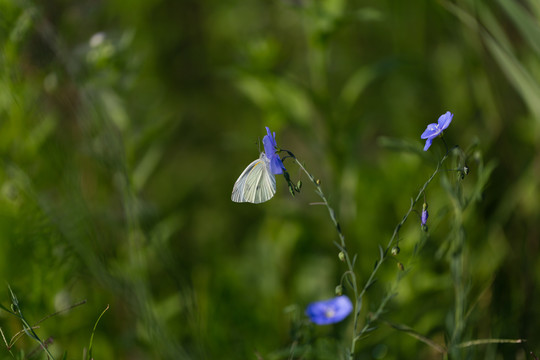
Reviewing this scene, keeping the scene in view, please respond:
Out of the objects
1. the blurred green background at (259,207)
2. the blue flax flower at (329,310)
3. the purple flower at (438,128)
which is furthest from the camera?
the blurred green background at (259,207)

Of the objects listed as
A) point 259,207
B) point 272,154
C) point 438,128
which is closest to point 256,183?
point 272,154

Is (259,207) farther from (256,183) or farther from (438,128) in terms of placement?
(438,128)

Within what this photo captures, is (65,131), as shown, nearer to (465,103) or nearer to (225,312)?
(225,312)


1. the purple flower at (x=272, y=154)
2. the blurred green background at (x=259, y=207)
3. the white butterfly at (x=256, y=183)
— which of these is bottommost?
the blurred green background at (x=259, y=207)

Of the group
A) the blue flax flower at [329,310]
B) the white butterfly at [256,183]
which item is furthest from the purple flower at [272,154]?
the blue flax flower at [329,310]

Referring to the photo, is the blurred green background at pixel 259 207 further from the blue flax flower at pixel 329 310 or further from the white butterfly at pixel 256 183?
the white butterfly at pixel 256 183

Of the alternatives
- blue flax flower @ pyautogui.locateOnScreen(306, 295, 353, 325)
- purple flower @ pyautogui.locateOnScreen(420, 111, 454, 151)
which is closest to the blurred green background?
blue flax flower @ pyautogui.locateOnScreen(306, 295, 353, 325)

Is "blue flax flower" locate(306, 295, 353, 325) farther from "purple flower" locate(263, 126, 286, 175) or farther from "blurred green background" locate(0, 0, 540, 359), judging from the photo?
"purple flower" locate(263, 126, 286, 175)

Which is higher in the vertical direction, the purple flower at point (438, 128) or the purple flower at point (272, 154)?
the purple flower at point (272, 154)

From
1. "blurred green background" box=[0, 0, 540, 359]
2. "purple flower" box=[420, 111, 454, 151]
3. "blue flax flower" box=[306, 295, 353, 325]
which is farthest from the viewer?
"blurred green background" box=[0, 0, 540, 359]
